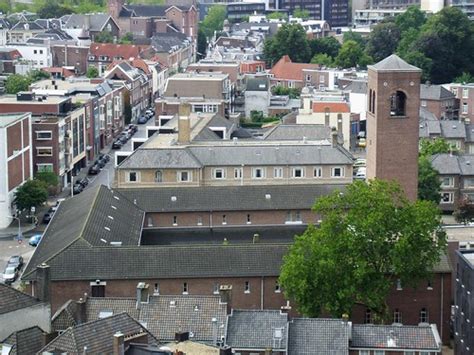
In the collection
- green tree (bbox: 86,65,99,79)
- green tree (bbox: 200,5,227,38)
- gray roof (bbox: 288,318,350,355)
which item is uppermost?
green tree (bbox: 200,5,227,38)

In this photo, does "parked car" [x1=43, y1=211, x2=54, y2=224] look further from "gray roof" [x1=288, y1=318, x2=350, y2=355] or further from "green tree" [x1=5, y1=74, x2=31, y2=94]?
"green tree" [x1=5, y1=74, x2=31, y2=94]

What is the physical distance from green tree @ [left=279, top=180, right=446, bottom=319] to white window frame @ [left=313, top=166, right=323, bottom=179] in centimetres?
1757

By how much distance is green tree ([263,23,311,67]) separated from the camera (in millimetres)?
143750

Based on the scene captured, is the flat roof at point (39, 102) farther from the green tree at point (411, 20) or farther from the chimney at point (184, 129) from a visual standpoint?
the green tree at point (411, 20)

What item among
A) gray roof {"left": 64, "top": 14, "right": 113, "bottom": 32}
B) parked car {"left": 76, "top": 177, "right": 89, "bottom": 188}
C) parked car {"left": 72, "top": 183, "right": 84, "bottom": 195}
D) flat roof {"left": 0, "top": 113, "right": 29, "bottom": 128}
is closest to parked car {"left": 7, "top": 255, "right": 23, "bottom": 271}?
flat roof {"left": 0, "top": 113, "right": 29, "bottom": 128}

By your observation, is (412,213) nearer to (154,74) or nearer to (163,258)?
(163,258)

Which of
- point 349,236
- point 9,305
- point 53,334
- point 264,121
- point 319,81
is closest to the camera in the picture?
point 53,334

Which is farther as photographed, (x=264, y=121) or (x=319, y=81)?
(x=319, y=81)

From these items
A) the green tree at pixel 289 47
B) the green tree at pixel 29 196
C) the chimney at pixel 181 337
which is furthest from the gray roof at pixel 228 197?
the green tree at pixel 289 47

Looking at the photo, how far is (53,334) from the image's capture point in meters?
41.9

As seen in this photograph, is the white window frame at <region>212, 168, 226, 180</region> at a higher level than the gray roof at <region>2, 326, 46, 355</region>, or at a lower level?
higher

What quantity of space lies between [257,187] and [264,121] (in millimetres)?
44637

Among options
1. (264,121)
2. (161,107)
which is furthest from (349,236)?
(264,121)

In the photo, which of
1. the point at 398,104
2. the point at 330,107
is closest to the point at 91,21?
the point at 330,107
